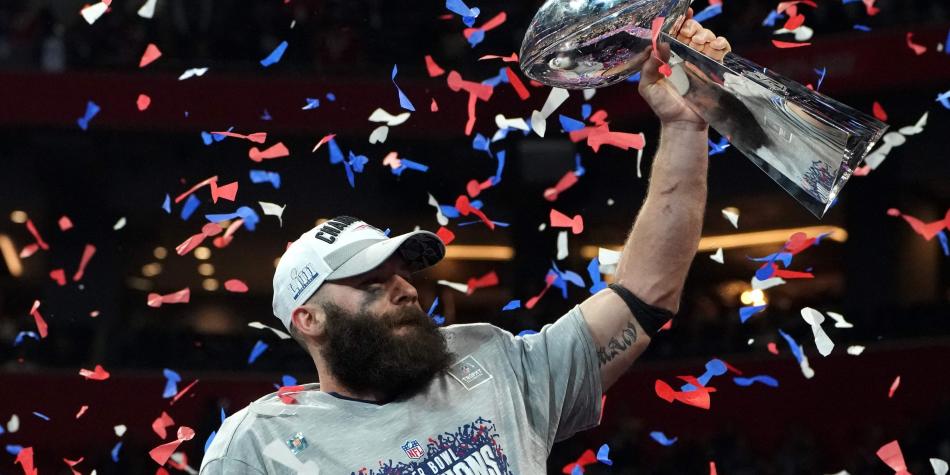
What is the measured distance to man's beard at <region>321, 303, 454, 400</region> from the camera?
213cm

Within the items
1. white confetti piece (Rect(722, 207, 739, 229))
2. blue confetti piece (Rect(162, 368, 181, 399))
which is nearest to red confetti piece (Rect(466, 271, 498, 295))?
white confetti piece (Rect(722, 207, 739, 229))

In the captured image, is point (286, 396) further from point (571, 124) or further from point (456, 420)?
point (571, 124)

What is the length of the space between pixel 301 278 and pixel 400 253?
0.19 m

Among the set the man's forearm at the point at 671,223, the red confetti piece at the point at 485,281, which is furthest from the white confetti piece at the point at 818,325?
the red confetti piece at the point at 485,281

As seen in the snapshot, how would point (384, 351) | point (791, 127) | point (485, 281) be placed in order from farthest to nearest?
1. point (485, 281)
2. point (384, 351)
3. point (791, 127)

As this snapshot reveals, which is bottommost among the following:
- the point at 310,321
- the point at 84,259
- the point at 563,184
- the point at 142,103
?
the point at 84,259

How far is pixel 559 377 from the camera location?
2.19m

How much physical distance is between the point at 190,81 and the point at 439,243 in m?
6.85

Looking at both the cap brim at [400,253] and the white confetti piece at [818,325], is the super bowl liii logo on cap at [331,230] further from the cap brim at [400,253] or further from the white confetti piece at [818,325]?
the white confetti piece at [818,325]

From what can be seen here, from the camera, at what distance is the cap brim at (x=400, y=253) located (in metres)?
2.23

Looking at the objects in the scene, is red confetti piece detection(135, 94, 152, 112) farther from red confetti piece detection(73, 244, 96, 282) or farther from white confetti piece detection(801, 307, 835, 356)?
white confetti piece detection(801, 307, 835, 356)

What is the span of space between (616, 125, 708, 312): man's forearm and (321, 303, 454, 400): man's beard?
37 cm

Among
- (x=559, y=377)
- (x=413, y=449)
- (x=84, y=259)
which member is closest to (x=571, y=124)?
(x=559, y=377)

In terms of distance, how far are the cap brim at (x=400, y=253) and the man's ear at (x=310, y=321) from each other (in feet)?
0.23
